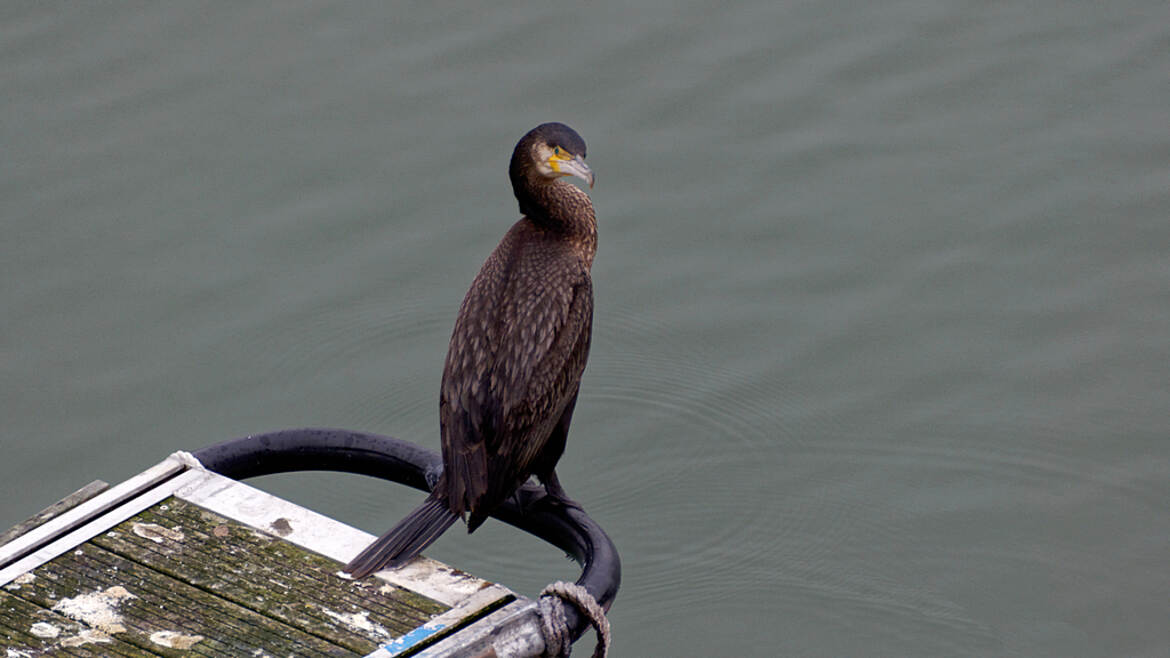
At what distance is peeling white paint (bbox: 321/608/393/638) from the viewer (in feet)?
11.6

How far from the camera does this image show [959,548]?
5.46 metres

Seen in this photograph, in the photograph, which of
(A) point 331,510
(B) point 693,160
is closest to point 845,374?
(B) point 693,160

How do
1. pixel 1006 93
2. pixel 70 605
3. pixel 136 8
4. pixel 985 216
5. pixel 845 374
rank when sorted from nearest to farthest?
pixel 70 605 < pixel 845 374 < pixel 985 216 < pixel 1006 93 < pixel 136 8

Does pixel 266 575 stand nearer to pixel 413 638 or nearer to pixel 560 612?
pixel 413 638

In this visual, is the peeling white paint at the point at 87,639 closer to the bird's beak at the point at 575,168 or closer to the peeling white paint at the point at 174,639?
the peeling white paint at the point at 174,639

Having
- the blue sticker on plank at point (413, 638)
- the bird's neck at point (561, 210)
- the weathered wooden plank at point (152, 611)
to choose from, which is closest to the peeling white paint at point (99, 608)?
the weathered wooden plank at point (152, 611)

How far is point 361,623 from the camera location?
356 cm

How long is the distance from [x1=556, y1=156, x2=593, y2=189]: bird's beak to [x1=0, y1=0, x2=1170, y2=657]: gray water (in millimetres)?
1669

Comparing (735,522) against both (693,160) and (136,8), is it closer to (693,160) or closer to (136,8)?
(693,160)

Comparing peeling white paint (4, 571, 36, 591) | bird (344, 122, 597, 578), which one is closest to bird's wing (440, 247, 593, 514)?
bird (344, 122, 597, 578)

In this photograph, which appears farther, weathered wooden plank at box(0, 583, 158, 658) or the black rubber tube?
the black rubber tube

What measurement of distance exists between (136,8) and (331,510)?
369cm

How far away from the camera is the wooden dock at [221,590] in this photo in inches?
138

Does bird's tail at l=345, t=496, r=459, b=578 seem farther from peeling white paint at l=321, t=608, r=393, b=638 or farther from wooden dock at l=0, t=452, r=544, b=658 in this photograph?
peeling white paint at l=321, t=608, r=393, b=638
